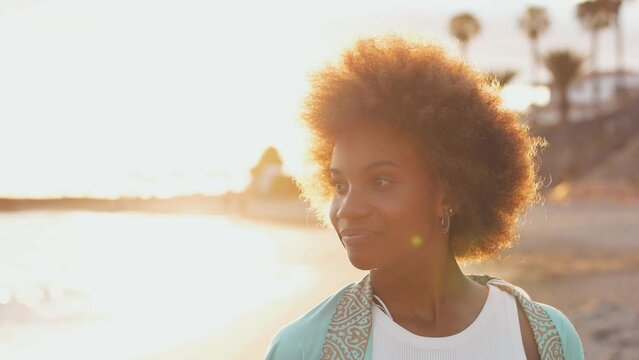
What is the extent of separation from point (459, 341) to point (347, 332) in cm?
33

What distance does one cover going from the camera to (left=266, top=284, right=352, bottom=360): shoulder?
2.68 m

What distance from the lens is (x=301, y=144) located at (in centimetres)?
315

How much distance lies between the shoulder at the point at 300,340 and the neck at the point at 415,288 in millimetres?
211

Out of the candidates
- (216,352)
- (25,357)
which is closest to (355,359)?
(216,352)

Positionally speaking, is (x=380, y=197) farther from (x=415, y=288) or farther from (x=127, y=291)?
(x=127, y=291)

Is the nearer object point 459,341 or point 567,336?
point 459,341

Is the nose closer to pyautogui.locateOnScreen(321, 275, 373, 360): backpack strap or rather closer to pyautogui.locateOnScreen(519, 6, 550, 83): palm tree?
pyautogui.locateOnScreen(321, 275, 373, 360): backpack strap

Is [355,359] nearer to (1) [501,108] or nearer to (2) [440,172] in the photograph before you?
(2) [440,172]

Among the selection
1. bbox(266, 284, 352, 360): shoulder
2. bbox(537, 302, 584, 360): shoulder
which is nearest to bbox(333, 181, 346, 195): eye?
bbox(266, 284, 352, 360): shoulder

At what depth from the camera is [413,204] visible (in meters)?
→ 2.76

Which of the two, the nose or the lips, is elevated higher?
the nose

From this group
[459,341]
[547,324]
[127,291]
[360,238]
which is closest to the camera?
[360,238]

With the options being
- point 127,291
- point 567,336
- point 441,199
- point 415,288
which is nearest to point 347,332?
point 415,288

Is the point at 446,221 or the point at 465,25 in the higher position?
the point at 465,25
